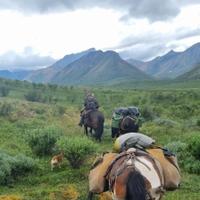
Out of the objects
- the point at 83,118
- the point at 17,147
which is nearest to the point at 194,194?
the point at 17,147

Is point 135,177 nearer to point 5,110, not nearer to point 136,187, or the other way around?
point 136,187

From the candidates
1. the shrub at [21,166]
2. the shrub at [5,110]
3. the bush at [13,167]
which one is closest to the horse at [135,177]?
the bush at [13,167]

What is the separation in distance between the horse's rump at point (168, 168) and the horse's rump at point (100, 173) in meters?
0.59

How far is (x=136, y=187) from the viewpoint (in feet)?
17.0

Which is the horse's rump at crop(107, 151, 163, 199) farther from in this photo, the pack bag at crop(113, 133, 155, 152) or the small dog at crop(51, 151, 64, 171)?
the small dog at crop(51, 151, 64, 171)

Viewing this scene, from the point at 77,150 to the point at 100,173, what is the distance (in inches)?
379

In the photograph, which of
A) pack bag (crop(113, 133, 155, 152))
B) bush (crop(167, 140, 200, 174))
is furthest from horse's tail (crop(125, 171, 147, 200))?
bush (crop(167, 140, 200, 174))

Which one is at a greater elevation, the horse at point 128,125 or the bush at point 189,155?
the horse at point 128,125

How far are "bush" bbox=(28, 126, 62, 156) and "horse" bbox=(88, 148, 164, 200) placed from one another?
496 inches

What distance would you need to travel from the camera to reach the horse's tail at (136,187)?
515 centimetres

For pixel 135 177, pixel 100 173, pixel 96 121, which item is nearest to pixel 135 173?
pixel 135 177

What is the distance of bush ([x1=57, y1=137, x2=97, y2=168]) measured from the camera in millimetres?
15609

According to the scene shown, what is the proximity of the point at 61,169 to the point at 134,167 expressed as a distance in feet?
34.8

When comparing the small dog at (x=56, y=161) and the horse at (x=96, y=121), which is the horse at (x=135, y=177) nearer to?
the small dog at (x=56, y=161)
